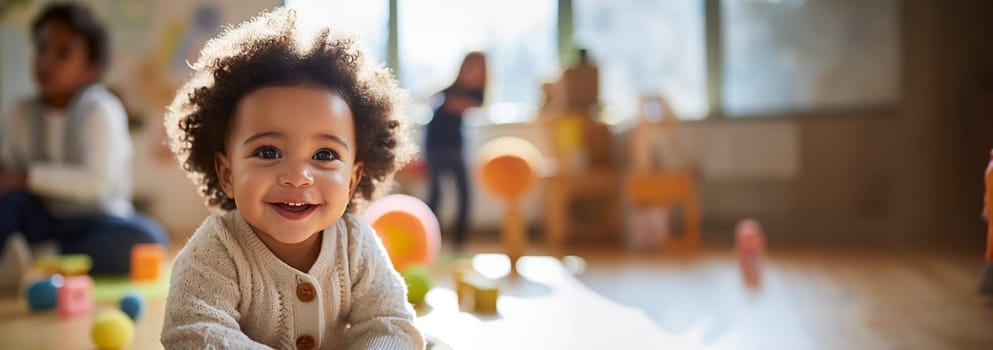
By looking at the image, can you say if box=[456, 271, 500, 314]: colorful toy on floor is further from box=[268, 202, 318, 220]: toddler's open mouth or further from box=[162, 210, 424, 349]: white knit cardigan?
box=[268, 202, 318, 220]: toddler's open mouth

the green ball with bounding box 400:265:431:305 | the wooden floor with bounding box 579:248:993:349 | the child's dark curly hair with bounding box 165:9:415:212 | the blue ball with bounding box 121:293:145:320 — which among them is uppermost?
the child's dark curly hair with bounding box 165:9:415:212

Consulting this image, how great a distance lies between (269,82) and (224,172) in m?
0.14

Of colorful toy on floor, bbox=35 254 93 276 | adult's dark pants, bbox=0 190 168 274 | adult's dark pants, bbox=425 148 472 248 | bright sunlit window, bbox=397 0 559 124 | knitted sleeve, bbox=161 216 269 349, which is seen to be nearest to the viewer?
knitted sleeve, bbox=161 216 269 349

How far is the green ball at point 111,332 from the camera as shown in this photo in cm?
163

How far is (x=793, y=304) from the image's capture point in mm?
2059

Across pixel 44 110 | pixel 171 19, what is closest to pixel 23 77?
pixel 171 19

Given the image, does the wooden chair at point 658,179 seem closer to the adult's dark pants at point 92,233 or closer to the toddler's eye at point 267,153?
the adult's dark pants at point 92,233

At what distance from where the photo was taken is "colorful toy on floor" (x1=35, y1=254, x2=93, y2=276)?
2.43 meters

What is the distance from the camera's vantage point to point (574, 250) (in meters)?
3.33

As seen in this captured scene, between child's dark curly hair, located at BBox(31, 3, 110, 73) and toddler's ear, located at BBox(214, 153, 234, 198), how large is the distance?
1689 mm

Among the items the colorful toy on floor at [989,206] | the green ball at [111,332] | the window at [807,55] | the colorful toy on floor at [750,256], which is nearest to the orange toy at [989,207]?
the colorful toy on floor at [989,206]

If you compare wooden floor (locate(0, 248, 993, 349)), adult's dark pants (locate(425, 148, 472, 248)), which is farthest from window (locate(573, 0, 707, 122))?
wooden floor (locate(0, 248, 993, 349))

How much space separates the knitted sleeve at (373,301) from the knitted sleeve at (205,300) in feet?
0.46

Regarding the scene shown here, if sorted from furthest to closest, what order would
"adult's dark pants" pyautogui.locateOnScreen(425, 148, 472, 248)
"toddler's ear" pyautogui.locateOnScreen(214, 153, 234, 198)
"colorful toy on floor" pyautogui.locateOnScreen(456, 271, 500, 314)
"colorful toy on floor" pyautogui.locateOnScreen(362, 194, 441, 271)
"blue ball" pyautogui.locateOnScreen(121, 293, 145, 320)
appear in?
"adult's dark pants" pyautogui.locateOnScreen(425, 148, 472, 248) → "colorful toy on floor" pyautogui.locateOnScreen(362, 194, 441, 271) → "colorful toy on floor" pyautogui.locateOnScreen(456, 271, 500, 314) → "blue ball" pyautogui.locateOnScreen(121, 293, 145, 320) → "toddler's ear" pyautogui.locateOnScreen(214, 153, 234, 198)
